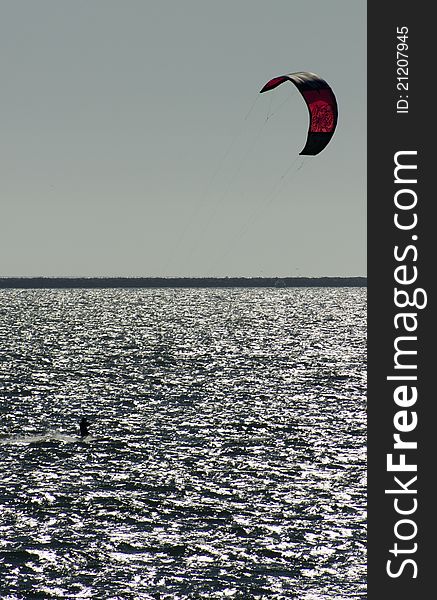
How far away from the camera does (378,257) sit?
30.4 metres

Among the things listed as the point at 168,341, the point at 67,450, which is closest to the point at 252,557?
the point at 67,450

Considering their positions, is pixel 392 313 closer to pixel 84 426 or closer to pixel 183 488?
pixel 183 488

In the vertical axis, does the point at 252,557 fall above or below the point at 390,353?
below

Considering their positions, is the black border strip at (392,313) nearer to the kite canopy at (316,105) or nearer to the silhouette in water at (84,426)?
the kite canopy at (316,105)

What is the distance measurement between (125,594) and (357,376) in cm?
7249

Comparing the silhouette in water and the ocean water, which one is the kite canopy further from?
the silhouette in water

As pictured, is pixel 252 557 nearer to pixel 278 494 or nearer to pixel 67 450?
pixel 278 494

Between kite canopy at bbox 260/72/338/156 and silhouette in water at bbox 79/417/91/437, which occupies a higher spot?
kite canopy at bbox 260/72/338/156

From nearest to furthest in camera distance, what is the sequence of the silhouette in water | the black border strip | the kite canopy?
the black border strip → the kite canopy → the silhouette in water

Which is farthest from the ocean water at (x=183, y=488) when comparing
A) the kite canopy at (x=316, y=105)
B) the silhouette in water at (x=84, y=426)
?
the kite canopy at (x=316, y=105)

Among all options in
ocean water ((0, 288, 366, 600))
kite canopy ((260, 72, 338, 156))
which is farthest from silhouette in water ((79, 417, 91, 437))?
kite canopy ((260, 72, 338, 156))

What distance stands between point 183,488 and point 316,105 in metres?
21.4

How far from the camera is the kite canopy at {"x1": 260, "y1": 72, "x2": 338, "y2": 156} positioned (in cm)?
4884

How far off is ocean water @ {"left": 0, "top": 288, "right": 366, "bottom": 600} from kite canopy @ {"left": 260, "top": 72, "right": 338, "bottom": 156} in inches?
702
